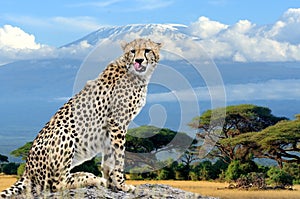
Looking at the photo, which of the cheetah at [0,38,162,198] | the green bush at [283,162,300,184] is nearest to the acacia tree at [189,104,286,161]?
the green bush at [283,162,300,184]

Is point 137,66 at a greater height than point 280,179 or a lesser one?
greater

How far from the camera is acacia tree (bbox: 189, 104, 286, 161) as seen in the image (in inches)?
814

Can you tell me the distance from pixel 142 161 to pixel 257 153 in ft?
17.6

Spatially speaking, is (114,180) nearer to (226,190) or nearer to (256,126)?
(226,190)

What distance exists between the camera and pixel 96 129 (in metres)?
7.78

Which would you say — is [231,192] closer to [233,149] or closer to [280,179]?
[280,179]

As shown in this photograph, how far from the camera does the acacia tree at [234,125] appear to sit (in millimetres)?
20688

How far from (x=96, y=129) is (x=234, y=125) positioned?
14734 mm

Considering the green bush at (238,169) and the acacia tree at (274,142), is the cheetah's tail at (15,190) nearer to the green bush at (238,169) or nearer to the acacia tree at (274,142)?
the green bush at (238,169)

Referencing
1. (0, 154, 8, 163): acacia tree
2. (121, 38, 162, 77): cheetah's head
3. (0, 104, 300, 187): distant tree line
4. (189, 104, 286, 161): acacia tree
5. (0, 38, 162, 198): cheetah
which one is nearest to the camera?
(0, 38, 162, 198): cheetah

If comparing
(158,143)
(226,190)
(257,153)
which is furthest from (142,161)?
(257,153)

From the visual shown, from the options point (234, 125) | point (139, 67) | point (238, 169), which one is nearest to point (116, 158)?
point (139, 67)

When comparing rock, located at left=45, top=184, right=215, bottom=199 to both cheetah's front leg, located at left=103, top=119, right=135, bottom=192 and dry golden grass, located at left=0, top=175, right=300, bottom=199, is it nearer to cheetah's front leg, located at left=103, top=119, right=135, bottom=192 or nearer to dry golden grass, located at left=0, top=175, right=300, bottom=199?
cheetah's front leg, located at left=103, top=119, right=135, bottom=192

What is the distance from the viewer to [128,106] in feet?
26.0
